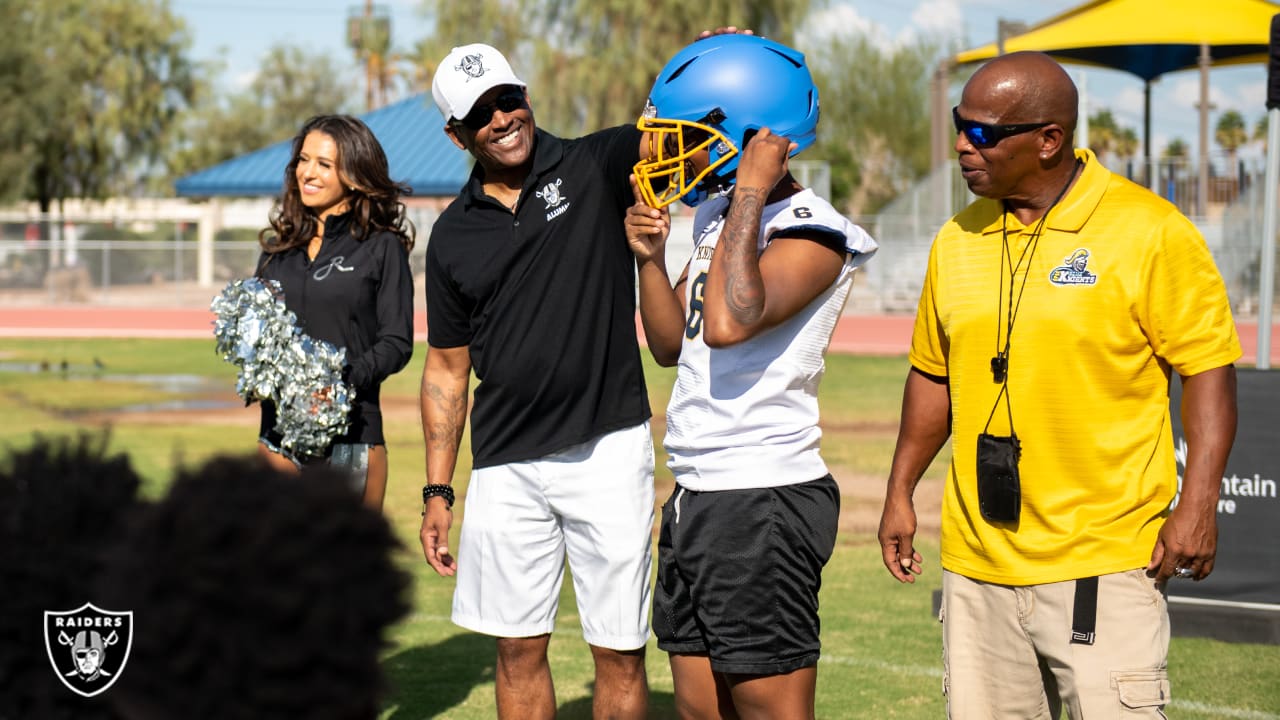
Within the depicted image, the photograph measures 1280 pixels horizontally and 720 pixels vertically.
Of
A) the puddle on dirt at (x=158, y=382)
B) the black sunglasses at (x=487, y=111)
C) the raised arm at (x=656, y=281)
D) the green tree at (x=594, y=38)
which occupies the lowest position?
the puddle on dirt at (x=158, y=382)

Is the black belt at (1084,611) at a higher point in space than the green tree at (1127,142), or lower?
lower

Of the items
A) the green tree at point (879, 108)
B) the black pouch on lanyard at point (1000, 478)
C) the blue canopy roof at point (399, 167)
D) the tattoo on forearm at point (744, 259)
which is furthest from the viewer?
the green tree at point (879, 108)

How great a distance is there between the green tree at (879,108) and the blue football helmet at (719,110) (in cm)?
6191

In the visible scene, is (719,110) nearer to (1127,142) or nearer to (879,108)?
(879,108)

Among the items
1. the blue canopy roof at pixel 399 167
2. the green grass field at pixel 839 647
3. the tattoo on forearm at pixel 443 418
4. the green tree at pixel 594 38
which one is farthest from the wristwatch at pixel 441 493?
the blue canopy roof at pixel 399 167

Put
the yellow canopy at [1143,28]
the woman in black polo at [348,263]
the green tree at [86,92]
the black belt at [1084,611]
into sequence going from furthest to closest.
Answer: the green tree at [86,92] < the yellow canopy at [1143,28] < the woman in black polo at [348,263] < the black belt at [1084,611]

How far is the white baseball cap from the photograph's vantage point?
4250 millimetres

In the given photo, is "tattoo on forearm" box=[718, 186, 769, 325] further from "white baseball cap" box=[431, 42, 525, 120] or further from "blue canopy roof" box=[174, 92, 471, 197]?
"blue canopy roof" box=[174, 92, 471, 197]

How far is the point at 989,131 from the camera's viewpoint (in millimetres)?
3602

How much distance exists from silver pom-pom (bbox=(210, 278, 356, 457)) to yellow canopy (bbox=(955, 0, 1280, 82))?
65.9 ft

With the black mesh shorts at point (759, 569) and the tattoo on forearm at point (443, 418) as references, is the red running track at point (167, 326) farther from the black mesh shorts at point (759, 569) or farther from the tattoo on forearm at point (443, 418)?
the black mesh shorts at point (759, 569)

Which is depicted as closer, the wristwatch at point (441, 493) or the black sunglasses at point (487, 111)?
the black sunglasses at point (487, 111)

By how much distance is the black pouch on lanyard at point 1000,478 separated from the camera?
3.62 metres
